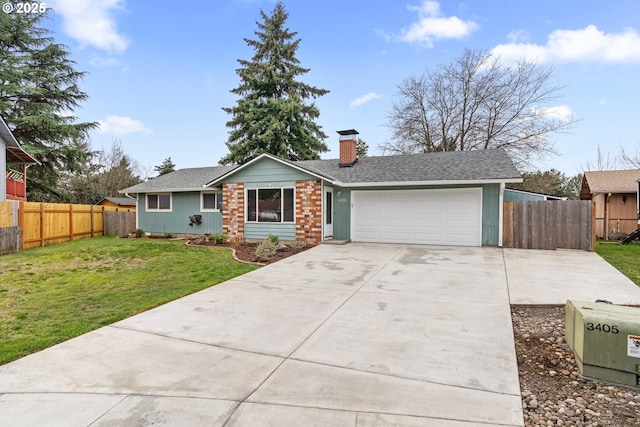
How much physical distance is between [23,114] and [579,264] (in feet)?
88.6

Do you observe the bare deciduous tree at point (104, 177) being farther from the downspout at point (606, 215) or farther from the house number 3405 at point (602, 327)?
the downspout at point (606, 215)

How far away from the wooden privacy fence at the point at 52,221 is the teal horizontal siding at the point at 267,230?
7.88 m

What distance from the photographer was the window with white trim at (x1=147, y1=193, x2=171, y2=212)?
53.4 feet

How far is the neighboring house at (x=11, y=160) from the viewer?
13.9 m

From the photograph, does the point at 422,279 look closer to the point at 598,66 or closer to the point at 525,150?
the point at 598,66

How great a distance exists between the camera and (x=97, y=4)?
1137cm

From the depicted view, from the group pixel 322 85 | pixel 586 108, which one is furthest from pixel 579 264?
pixel 322 85

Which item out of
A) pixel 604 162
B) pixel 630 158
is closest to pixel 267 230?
pixel 630 158

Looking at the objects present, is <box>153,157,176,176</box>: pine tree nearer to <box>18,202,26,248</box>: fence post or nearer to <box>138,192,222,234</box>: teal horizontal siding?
<box>138,192,222,234</box>: teal horizontal siding

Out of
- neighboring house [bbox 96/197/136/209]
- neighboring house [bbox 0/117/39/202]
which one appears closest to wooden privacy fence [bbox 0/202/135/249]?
neighboring house [bbox 0/117/39/202]

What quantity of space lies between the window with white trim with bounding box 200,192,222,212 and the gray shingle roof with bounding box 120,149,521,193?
62 centimetres

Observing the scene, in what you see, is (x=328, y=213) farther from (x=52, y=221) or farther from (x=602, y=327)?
(x=52, y=221)

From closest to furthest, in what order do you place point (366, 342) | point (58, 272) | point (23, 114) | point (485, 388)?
point (485, 388) < point (366, 342) < point (58, 272) < point (23, 114)

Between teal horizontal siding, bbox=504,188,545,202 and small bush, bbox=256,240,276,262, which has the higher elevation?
teal horizontal siding, bbox=504,188,545,202
